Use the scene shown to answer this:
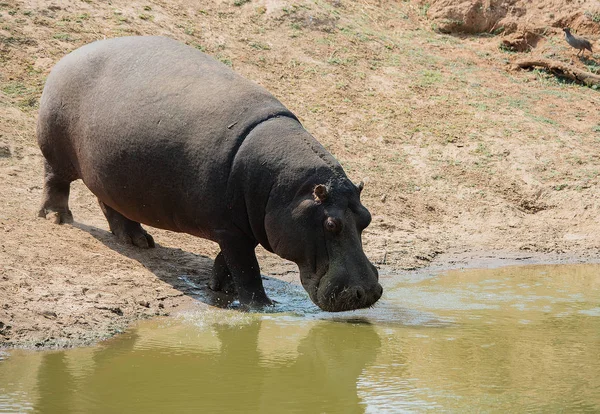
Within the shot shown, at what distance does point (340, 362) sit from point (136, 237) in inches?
131

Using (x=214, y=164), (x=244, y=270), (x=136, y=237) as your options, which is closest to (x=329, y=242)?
(x=244, y=270)

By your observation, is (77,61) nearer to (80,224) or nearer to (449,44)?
(80,224)

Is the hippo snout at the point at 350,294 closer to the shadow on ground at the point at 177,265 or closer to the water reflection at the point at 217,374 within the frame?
the water reflection at the point at 217,374

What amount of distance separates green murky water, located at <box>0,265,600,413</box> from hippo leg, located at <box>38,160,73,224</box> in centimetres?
243

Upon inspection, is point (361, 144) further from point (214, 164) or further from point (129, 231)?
point (214, 164)

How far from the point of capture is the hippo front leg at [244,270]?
7234mm

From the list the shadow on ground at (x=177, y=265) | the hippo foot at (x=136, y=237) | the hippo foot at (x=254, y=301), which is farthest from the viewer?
the hippo foot at (x=136, y=237)

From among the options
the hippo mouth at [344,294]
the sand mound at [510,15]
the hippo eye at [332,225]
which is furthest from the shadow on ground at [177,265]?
the sand mound at [510,15]

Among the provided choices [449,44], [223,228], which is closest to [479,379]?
[223,228]

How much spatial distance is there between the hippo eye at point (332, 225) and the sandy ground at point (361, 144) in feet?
4.96

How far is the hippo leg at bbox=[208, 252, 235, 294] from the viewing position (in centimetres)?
778

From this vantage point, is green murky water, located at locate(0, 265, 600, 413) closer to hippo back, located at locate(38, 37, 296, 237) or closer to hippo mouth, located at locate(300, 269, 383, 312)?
hippo mouth, located at locate(300, 269, 383, 312)

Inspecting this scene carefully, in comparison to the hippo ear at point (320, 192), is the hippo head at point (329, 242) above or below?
below

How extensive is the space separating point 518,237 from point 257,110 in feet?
14.3
